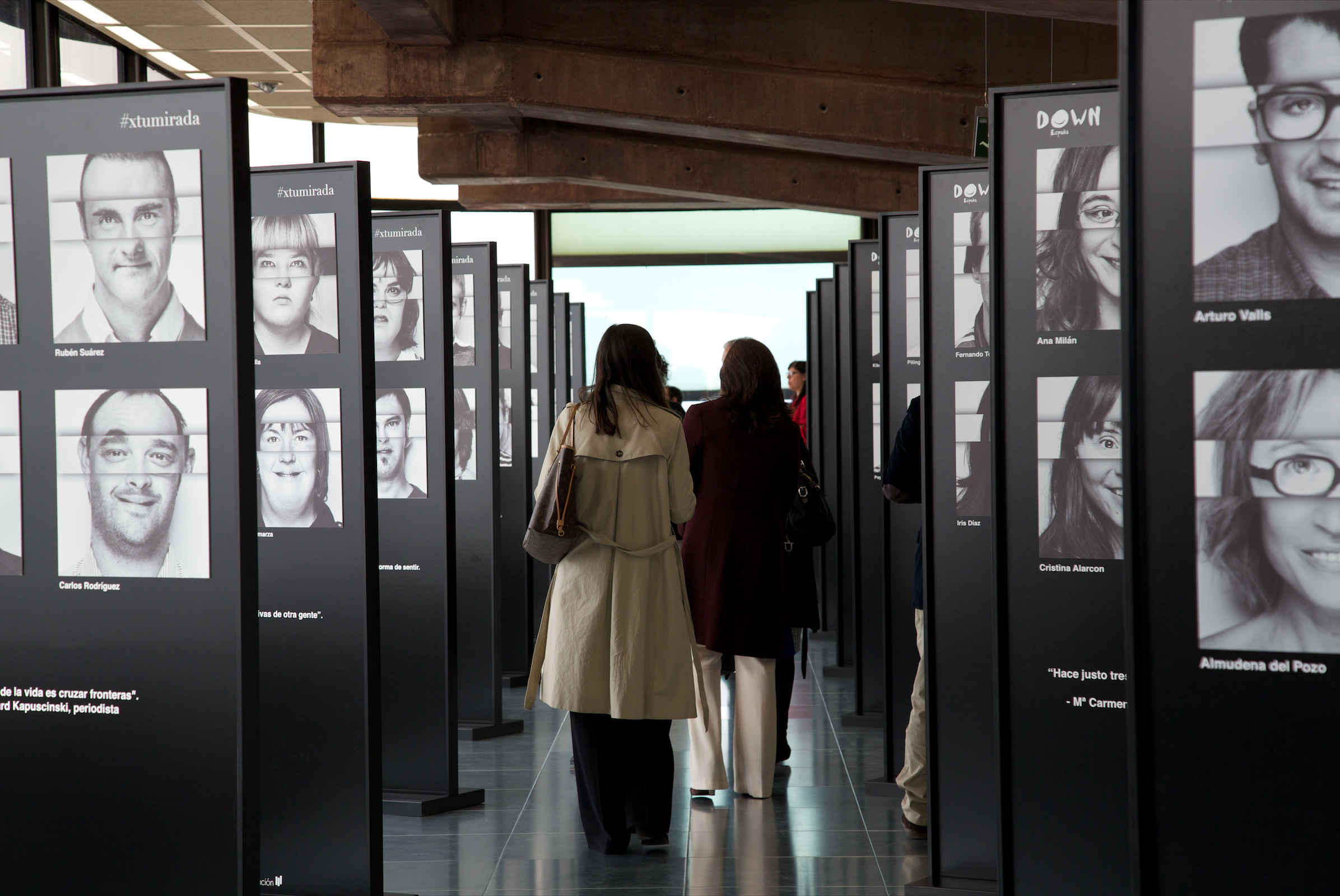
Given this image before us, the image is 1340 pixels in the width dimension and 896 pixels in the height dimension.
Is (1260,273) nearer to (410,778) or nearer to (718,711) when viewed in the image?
(718,711)

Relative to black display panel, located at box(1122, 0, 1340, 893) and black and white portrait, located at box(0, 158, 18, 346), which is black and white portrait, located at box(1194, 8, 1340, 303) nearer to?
black display panel, located at box(1122, 0, 1340, 893)

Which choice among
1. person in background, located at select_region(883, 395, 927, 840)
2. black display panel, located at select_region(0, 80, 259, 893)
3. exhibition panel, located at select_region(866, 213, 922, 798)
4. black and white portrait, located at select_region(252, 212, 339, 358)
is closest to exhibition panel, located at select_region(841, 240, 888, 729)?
exhibition panel, located at select_region(866, 213, 922, 798)

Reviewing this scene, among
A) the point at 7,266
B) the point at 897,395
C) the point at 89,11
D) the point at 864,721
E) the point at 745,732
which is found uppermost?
the point at 89,11

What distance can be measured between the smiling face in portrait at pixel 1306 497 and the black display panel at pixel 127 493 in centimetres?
172

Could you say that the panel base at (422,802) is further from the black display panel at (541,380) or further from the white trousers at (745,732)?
the black display panel at (541,380)

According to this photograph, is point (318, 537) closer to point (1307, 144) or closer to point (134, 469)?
point (134, 469)

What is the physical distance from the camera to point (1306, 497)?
1572 mm

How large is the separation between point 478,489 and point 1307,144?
4.42 meters

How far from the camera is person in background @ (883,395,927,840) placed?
3604mm

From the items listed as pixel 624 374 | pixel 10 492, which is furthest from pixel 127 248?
pixel 624 374

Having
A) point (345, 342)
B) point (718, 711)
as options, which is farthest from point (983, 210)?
point (718, 711)

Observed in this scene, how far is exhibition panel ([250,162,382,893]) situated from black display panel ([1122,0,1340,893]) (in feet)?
7.27

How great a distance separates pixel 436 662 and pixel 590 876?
1142 millimetres

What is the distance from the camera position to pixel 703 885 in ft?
11.8
